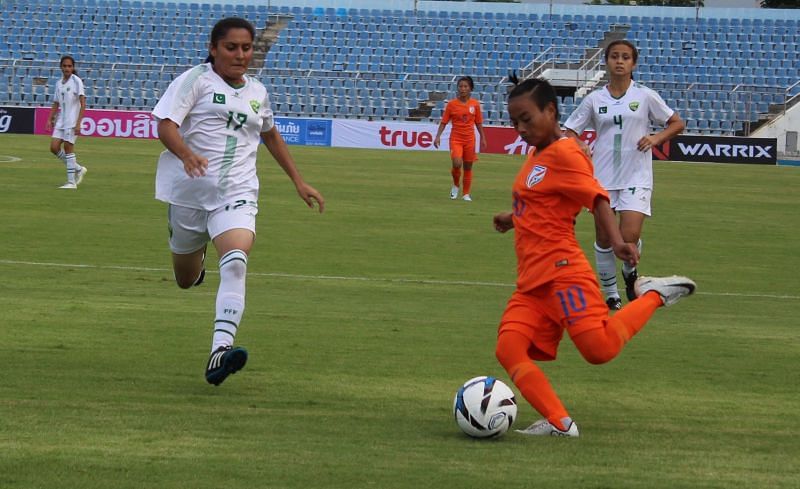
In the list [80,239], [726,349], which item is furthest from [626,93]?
[80,239]

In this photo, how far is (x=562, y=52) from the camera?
52875mm

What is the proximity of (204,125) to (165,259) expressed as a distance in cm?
663

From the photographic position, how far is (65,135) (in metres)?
23.9

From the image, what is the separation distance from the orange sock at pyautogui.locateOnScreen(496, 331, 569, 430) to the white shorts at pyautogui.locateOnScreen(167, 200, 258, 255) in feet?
6.72

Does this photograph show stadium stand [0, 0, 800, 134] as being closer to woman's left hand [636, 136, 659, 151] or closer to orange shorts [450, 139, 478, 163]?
orange shorts [450, 139, 478, 163]

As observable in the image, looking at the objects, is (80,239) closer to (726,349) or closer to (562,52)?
(726,349)

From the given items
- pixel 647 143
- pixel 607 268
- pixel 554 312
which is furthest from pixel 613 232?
pixel 607 268

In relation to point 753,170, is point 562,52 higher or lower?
higher

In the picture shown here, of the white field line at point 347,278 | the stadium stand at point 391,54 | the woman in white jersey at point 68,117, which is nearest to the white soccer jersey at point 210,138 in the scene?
the white field line at point 347,278

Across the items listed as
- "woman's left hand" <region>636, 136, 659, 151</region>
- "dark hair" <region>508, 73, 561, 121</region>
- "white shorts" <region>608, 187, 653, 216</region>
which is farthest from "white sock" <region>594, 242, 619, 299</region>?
"dark hair" <region>508, 73, 561, 121</region>

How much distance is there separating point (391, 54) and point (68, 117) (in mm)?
30459

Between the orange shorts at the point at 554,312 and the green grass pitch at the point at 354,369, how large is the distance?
1.69 ft

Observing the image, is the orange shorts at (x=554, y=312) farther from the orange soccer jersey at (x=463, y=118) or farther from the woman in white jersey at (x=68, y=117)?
the orange soccer jersey at (x=463, y=118)

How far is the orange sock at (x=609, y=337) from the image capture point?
6.43 m
